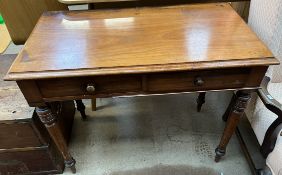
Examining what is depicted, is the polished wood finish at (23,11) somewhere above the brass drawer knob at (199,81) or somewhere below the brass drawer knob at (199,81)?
above

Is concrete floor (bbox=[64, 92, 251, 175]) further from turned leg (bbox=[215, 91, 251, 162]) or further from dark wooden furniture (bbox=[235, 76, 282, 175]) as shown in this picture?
turned leg (bbox=[215, 91, 251, 162])

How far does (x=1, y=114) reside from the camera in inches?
41.5

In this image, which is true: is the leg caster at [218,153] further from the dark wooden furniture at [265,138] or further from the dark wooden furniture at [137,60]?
the dark wooden furniture at [137,60]

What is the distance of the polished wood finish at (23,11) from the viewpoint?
1.30 m

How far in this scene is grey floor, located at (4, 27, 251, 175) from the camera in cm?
135

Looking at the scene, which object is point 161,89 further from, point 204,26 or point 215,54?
point 204,26

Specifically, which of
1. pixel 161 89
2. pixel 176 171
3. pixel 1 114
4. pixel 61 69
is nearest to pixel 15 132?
pixel 1 114

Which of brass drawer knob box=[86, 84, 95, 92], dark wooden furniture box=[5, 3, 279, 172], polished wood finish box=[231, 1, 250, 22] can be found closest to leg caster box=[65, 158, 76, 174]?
dark wooden furniture box=[5, 3, 279, 172]

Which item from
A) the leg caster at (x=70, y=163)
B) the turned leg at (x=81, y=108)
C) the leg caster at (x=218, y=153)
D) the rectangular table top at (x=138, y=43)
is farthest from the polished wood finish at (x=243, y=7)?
the leg caster at (x=70, y=163)

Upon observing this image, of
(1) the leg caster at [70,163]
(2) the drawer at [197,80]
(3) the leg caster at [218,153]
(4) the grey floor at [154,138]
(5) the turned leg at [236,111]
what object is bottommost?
(4) the grey floor at [154,138]

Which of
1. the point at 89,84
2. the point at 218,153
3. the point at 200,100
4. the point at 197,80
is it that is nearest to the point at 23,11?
the point at 89,84

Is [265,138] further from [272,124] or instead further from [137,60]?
[137,60]

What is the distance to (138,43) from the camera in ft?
3.03

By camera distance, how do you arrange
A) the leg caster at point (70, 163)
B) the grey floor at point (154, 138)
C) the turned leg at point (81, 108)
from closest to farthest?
the leg caster at point (70, 163) < the grey floor at point (154, 138) < the turned leg at point (81, 108)
